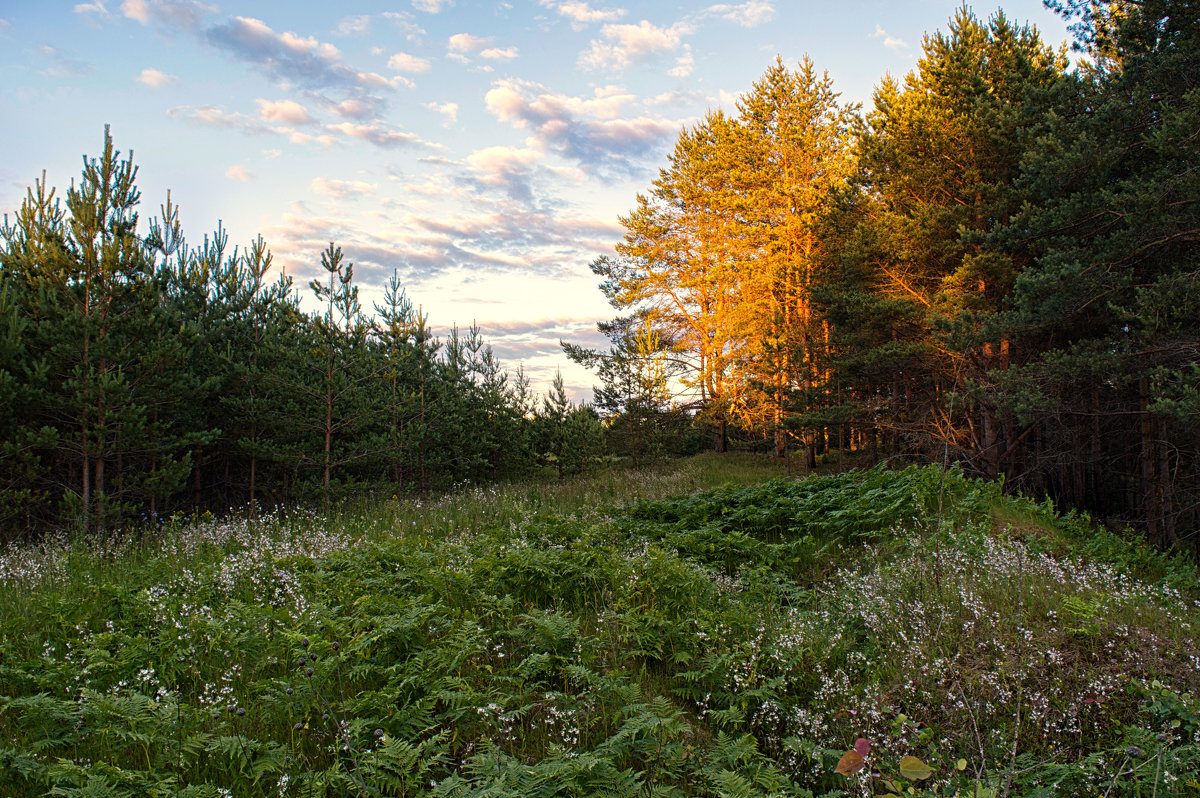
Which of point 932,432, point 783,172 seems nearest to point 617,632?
point 932,432

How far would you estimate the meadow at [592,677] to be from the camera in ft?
8.66

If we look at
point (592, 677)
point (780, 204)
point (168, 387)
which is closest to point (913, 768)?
point (592, 677)

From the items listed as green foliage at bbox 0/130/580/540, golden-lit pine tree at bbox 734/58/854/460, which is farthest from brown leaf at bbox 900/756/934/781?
golden-lit pine tree at bbox 734/58/854/460

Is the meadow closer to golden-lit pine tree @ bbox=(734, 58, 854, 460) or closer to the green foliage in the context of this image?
the green foliage

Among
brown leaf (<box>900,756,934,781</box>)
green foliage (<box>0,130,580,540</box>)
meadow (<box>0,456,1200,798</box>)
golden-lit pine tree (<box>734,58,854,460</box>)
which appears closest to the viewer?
brown leaf (<box>900,756,934,781</box>)

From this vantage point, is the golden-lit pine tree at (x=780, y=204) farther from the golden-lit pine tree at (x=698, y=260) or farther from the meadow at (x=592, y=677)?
the meadow at (x=592, y=677)

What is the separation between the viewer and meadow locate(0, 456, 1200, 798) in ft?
8.66

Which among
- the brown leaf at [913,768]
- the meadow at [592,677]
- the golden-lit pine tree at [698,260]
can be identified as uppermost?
the golden-lit pine tree at [698,260]

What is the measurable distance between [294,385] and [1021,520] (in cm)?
1312

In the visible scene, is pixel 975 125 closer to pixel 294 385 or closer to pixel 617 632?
pixel 617 632

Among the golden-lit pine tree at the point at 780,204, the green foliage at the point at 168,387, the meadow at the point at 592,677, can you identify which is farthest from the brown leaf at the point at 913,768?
the golden-lit pine tree at the point at 780,204

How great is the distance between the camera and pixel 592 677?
3.30 meters

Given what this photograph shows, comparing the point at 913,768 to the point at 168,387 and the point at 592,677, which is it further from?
the point at 168,387

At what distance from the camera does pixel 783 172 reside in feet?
75.6
